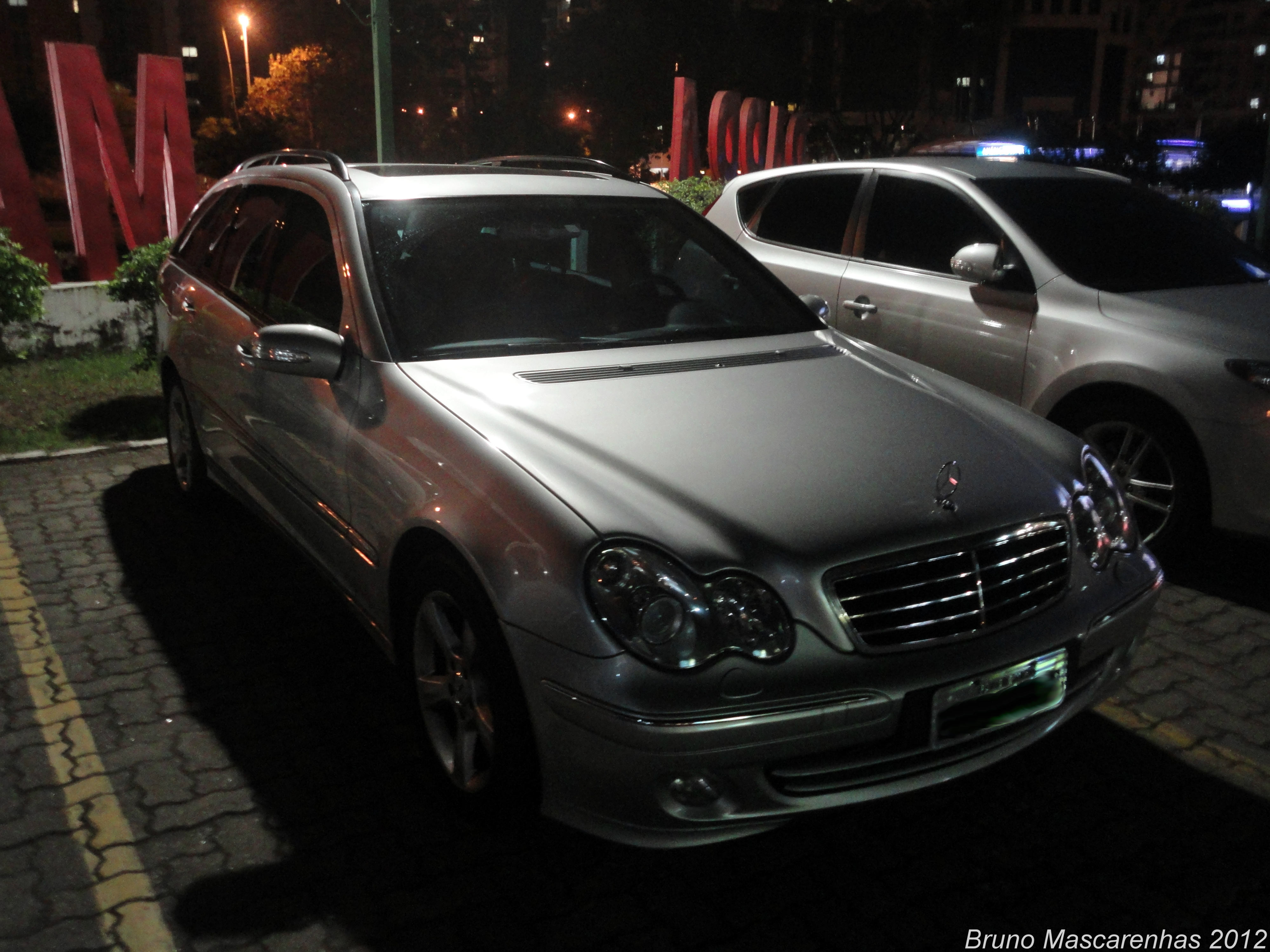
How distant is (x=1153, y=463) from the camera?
4.91 m

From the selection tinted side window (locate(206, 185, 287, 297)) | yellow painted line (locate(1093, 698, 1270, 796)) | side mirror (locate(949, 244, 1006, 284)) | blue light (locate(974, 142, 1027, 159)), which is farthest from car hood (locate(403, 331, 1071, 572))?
blue light (locate(974, 142, 1027, 159))

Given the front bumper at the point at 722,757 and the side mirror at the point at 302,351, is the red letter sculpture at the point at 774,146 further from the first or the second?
the front bumper at the point at 722,757

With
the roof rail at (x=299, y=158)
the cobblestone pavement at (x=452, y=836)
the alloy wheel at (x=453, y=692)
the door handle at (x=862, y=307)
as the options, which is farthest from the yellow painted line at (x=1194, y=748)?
the roof rail at (x=299, y=158)

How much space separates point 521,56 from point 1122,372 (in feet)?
115

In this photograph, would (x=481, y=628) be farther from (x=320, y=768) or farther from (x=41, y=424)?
(x=41, y=424)

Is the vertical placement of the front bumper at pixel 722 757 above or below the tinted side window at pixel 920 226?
below

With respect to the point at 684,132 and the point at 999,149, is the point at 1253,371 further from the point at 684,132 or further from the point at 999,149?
the point at 999,149

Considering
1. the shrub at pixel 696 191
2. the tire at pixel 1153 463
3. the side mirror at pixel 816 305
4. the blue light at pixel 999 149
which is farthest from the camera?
the blue light at pixel 999 149

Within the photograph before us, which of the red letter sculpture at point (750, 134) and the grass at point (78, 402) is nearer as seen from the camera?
the grass at point (78, 402)

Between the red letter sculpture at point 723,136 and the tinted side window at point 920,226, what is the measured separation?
46.6 feet

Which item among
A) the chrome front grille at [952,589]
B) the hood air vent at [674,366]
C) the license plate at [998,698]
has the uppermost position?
the hood air vent at [674,366]

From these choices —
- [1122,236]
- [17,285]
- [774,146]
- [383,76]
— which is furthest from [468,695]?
[774,146]

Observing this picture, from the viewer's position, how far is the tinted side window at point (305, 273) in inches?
147

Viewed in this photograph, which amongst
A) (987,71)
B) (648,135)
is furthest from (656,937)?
(987,71)
